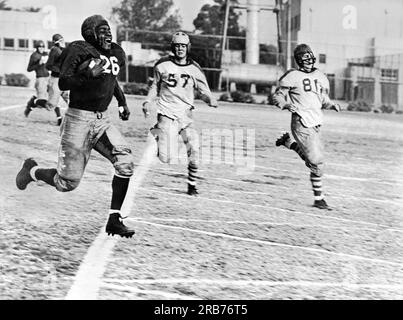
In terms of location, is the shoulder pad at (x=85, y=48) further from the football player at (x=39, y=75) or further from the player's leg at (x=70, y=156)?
the football player at (x=39, y=75)

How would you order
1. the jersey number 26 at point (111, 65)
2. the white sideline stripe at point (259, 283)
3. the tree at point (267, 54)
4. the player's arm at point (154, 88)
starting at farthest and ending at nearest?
1. the tree at point (267, 54)
2. the player's arm at point (154, 88)
3. the jersey number 26 at point (111, 65)
4. the white sideline stripe at point (259, 283)

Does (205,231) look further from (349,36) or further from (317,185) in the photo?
(349,36)

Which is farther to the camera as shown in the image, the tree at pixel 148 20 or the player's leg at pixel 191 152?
the tree at pixel 148 20

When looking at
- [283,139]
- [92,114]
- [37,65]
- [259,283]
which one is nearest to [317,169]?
[283,139]

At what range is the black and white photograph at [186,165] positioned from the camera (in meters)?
3.43

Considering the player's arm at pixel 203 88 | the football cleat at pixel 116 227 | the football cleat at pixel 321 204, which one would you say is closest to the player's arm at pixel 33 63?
the player's arm at pixel 203 88

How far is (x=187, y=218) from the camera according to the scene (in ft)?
14.0

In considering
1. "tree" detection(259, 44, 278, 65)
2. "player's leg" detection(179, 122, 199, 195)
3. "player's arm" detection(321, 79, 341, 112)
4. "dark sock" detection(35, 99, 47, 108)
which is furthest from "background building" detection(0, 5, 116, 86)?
"tree" detection(259, 44, 278, 65)

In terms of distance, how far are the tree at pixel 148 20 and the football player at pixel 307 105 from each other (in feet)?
3.27

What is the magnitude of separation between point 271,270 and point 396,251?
0.89 meters

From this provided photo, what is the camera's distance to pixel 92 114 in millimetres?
3641

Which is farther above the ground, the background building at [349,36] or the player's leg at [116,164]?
the background building at [349,36]

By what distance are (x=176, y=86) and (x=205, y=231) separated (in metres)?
1.10
